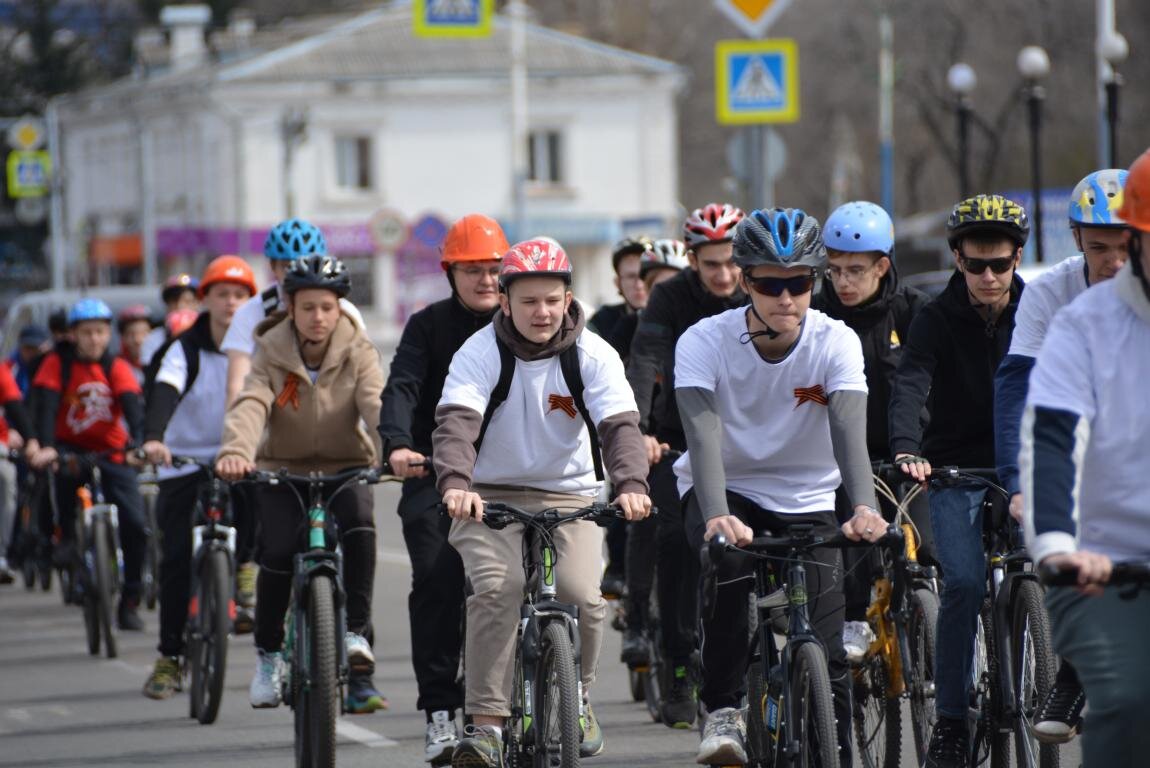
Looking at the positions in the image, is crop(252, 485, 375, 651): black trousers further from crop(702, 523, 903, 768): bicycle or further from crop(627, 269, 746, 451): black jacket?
crop(702, 523, 903, 768): bicycle

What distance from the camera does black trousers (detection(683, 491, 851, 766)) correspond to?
639 cm

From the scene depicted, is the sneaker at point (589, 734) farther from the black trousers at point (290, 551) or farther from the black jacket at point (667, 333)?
the black jacket at point (667, 333)

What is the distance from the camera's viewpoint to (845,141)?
6419cm

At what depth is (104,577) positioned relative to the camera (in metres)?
12.1

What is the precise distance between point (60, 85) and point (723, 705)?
71469 mm

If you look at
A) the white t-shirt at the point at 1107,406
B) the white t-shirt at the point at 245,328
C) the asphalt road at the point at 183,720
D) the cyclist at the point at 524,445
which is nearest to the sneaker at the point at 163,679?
the asphalt road at the point at 183,720

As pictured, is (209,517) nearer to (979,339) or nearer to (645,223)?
(979,339)

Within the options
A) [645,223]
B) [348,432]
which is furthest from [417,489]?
[645,223]

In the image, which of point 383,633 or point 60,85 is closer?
point 383,633

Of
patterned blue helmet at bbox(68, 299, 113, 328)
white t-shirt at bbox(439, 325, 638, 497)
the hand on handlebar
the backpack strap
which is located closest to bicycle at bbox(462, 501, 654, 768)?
the hand on handlebar

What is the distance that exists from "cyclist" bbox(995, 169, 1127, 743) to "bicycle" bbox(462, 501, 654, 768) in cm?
118

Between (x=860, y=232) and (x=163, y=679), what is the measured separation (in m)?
4.05

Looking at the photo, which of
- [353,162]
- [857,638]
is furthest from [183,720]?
[353,162]

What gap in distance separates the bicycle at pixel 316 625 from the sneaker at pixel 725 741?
63.1 inches
